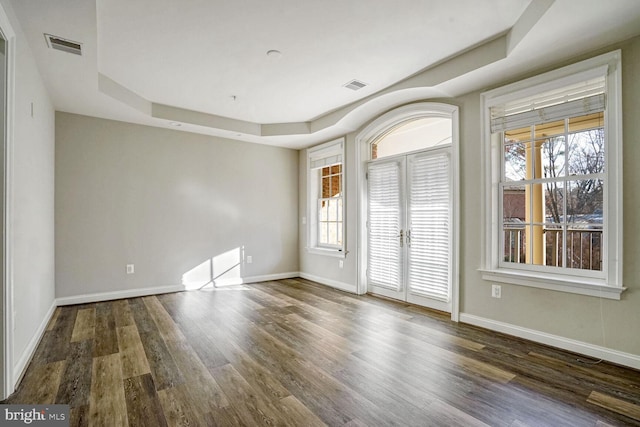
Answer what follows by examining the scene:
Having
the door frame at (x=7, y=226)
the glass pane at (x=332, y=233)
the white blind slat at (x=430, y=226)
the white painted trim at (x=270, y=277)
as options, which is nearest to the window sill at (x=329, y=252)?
the glass pane at (x=332, y=233)

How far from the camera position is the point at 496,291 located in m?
3.36

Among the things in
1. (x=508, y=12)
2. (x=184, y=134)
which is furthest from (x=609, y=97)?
(x=184, y=134)

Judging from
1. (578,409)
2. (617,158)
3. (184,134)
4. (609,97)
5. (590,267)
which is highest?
(184,134)

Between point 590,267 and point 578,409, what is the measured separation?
1.36 m

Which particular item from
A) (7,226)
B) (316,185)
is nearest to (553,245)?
(316,185)

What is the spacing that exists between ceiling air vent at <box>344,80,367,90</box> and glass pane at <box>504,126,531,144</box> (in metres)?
1.70

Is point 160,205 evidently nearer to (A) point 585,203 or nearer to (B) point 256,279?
(B) point 256,279

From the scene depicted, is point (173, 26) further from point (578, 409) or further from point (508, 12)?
point (578, 409)

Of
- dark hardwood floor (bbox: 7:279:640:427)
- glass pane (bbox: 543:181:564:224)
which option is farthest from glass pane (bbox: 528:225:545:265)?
dark hardwood floor (bbox: 7:279:640:427)

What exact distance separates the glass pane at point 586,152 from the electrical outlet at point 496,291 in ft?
4.24

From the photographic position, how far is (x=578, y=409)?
202 centimetres

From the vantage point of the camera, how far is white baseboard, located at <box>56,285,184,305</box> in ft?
14.2

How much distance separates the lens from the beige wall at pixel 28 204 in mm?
2377

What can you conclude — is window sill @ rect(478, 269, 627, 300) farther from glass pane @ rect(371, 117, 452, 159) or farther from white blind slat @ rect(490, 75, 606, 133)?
glass pane @ rect(371, 117, 452, 159)
